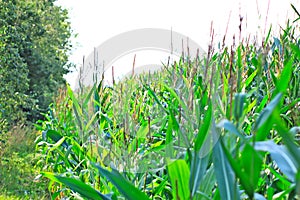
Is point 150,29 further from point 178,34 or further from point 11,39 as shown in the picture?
point 11,39

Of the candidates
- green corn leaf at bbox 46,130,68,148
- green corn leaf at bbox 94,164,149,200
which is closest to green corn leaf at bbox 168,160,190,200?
green corn leaf at bbox 94,164,149,200

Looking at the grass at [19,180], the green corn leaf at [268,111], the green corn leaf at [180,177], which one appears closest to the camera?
the green corn leaf at [268,111]

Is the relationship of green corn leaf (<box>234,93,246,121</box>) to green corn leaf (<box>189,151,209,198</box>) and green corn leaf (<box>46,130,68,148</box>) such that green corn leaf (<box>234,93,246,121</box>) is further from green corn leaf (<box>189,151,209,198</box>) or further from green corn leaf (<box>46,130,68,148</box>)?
green corn leaf (<box>46,130,68,148</box>)

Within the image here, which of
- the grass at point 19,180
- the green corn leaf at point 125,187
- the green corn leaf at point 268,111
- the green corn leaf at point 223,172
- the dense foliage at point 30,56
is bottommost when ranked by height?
the grass at point 19,180

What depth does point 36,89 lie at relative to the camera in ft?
56.3

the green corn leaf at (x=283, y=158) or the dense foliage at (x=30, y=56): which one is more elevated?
the dense foliage at (x=30, y=56)

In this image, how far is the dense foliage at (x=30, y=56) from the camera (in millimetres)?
11340

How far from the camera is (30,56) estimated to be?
1672cm

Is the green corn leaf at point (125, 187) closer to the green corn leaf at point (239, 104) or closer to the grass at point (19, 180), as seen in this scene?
the green corn leaf at point (239, 104)

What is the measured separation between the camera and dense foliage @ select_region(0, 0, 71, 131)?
37.2 ft

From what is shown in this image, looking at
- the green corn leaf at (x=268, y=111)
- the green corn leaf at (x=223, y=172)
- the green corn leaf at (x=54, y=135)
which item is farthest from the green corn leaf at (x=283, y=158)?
the green corn leaf at (x=54, y=135)

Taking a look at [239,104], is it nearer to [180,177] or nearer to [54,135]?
[180,177]

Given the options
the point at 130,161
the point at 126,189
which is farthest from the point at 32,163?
the point at 126,189

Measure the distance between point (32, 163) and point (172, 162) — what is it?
756 cm
